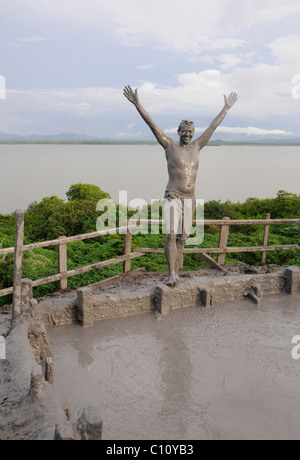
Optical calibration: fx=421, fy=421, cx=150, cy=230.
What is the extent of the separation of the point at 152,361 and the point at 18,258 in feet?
5.97

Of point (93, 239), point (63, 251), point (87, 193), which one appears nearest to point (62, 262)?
point (63, 251)

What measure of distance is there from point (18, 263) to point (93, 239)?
5888 millimetres

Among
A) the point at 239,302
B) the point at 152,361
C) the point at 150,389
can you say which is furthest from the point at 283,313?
the point at 150,389

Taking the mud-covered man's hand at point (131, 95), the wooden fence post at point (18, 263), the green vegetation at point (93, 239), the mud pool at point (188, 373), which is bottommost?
the mud pool at point (188, 373)

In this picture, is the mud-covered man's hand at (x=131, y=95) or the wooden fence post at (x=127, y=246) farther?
the wooden fence post at (x=127, y=246)

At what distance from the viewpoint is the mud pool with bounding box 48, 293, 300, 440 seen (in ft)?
11.1

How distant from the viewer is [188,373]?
4.17 meters

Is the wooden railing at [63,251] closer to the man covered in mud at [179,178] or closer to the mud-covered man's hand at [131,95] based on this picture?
the man covered in mud at [179,178]

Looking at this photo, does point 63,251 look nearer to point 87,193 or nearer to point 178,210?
point 178,210

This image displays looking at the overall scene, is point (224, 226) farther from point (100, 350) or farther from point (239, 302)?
point (100, 350)

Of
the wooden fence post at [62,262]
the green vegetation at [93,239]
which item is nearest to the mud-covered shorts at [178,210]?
the wooden fence post at [62,262]

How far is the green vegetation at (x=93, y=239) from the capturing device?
285 inches

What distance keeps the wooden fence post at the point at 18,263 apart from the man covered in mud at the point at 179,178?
2032 millimetres

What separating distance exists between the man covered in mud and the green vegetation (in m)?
1.79
